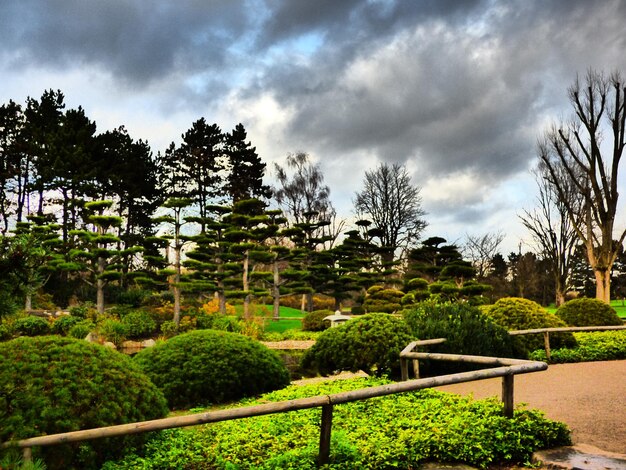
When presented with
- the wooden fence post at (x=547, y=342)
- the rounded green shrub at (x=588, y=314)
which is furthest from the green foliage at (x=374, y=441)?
the rounded green shrub at (x=588, y=314)


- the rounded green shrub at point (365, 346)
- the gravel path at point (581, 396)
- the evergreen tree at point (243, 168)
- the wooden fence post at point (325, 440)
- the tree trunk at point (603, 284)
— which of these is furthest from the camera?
the evergreen tree at point (243, 168)

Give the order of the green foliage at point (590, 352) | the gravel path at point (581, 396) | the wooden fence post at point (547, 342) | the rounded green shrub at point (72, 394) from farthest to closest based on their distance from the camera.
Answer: the green foliage at point (590, 352), the wooden fence post at point (547, 342), the gravel path at point (581, 396), the rounded green shrub at point (72, 394)

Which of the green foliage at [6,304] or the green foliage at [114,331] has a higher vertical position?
the green foliage at [6,304]

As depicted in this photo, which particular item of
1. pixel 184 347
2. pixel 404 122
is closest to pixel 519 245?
pixel 404 122

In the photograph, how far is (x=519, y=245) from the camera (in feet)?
158

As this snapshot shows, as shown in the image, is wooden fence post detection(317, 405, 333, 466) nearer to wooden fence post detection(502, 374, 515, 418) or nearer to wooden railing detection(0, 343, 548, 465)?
wooden railing detection(0, 343, 548, 465)

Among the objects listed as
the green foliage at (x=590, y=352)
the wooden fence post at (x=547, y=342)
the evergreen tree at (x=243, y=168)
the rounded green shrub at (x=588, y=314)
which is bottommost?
the green foliage at (x=590, y=352)

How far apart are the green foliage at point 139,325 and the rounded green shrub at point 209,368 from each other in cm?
1399

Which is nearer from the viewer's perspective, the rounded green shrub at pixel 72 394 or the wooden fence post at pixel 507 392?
the rounded green shrub at pixel 72 394

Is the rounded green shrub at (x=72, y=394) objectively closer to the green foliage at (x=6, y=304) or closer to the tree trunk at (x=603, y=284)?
the green foliage at (x=6, y=304)

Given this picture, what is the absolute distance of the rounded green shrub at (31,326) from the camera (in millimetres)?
20234

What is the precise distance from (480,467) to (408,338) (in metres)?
4.36

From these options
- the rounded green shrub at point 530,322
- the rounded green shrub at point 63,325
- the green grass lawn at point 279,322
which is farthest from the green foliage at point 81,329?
the rounded green shrub at point 530,322

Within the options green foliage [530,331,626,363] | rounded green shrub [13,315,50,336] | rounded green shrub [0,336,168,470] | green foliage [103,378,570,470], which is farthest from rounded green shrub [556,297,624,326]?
rounded green shrub [13,315,50,336]
